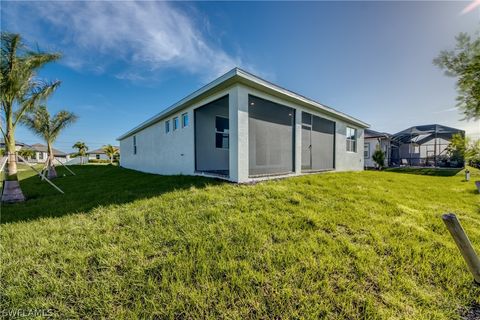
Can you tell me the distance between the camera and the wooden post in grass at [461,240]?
188 cm

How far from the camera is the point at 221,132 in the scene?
9.32 metres

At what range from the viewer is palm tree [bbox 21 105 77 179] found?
35.7 feet

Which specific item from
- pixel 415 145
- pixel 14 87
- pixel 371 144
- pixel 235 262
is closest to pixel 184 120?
pixel 14 87

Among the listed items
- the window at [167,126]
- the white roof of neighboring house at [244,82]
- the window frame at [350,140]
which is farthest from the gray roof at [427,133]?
the window at [167,126]

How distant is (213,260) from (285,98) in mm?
6223

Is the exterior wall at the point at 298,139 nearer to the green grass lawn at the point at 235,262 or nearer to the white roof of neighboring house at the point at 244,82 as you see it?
the white roof of neighboring house at the point at 244,82

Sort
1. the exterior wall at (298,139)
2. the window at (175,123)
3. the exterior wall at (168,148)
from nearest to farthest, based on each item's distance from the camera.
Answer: the exterior wall at (298,139)
the exterior wall at (168,148)
the window at (175,123)

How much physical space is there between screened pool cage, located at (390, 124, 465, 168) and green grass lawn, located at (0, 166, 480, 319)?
60.5 ft

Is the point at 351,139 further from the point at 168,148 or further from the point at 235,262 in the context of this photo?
the point at 235,262

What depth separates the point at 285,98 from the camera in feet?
23.0

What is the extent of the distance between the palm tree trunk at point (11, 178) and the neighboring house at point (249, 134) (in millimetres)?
4922

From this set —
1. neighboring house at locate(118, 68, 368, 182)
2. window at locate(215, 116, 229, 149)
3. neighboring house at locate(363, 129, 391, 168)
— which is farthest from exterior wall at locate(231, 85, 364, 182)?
neighboring house at locate(363, 129, 391, 168)

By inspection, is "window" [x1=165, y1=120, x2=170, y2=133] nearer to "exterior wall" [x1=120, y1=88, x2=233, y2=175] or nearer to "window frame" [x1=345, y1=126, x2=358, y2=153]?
"exterior wall" [x1=120, y1=88, x2=233, y2=175]

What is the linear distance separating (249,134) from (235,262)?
438 cm
